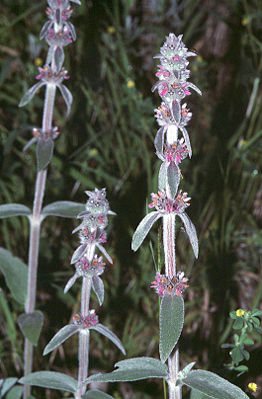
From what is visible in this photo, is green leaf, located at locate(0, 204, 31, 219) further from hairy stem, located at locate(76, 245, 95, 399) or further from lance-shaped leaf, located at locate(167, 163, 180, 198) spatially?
lance-shaped leaf, located at locate(167, 163, 180, 198)

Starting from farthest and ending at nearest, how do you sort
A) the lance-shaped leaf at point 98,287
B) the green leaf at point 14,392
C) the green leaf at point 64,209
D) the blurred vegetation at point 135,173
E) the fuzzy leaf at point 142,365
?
the blurred vegetation at point 135,173 → the green leaf at point 64,209 → the green leaf at point 14,392 → the lance-shaped leaf at point 98,287 → the fuzzy leaf at point 142,365

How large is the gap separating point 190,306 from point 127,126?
1926 millimetres

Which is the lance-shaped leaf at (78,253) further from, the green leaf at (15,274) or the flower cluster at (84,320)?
the green leaf at (15,274)

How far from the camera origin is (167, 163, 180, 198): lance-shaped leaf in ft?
6.30

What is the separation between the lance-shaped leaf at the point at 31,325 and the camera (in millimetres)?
2762

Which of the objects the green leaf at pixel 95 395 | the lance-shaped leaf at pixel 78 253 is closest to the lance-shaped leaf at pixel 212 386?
the green leaf at pixel 95 395

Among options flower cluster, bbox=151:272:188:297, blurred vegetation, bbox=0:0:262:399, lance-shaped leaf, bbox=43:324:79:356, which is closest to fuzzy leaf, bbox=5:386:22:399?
blurred vegetation, bbox=0:0:262:399

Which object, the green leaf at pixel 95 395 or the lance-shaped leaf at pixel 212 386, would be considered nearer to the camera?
the lance-shaped leaf at pixel 212 386

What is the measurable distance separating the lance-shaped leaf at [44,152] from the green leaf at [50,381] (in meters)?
1.07

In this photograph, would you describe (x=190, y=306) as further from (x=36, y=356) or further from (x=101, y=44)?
(x=101, y=44)

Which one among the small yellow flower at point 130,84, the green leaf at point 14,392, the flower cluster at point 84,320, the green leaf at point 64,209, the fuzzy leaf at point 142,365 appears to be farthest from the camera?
the small yellow flower at point 130,84

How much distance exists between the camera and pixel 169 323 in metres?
1.89

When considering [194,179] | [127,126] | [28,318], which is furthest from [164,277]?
[127,126]

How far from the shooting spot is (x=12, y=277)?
10.2 feet
